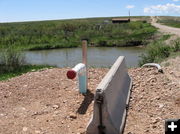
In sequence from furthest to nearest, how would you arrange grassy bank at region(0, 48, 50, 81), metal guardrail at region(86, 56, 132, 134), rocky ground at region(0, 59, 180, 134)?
grassy bank at region(0, 48, 50, 81) → rocky ground at region(0, 59, 180, 134) → metal guardrail at region(86, 56, 132, 134)

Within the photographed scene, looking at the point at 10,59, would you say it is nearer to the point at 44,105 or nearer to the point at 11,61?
the point at 11,61

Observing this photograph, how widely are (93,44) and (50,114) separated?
109 ft

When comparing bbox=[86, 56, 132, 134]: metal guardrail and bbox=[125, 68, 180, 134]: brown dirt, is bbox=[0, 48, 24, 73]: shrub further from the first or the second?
bbox=[86, 56, 132, 134]: metal guardrail

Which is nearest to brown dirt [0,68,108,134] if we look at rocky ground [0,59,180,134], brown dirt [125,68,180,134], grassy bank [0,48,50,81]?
rocky ground [0,59,180,134]

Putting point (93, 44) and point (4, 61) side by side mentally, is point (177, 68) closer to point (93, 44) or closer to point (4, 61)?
point (4, 61)

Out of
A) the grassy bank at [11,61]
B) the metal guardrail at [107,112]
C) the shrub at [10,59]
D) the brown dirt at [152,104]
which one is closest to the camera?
the metal guardrail at [107,112]

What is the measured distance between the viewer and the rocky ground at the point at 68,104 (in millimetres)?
5043

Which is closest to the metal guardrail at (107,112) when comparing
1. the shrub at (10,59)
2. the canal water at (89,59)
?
the shrub at (10,59)

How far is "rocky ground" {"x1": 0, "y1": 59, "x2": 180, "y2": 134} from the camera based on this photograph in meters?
5.04

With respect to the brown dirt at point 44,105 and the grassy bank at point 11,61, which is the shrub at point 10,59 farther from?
the brown dirt at point 44,105

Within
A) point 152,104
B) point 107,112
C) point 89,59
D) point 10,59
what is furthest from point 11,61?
point 107,112

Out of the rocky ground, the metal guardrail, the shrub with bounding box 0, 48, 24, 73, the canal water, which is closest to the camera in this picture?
the metal guardrail

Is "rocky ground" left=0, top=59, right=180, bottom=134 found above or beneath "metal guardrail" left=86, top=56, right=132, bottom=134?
beneath

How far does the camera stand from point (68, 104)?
20.1ft
